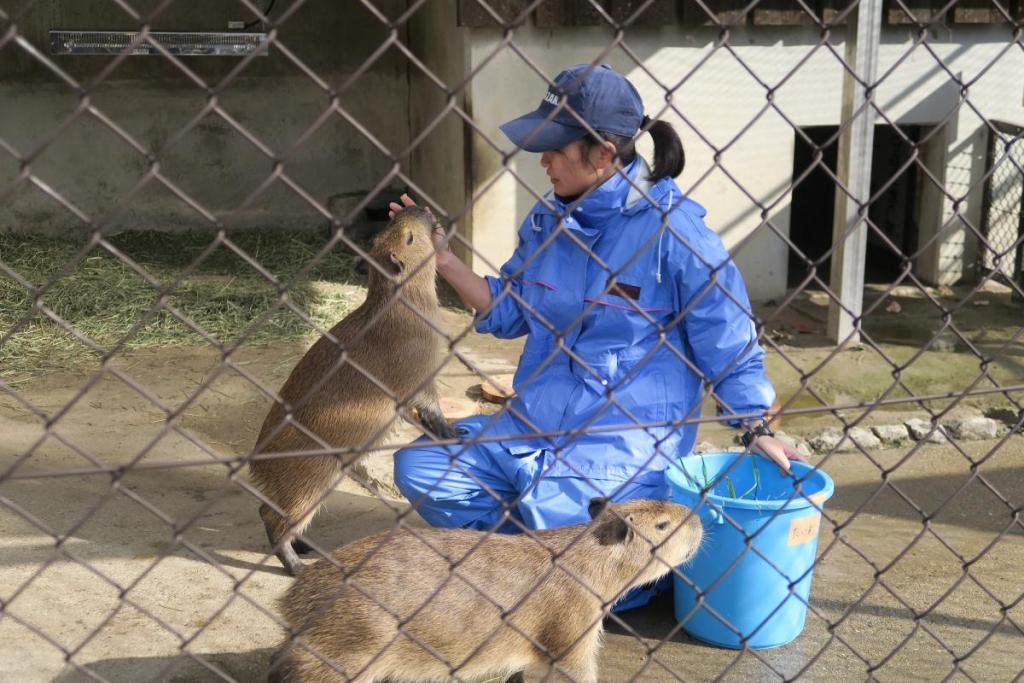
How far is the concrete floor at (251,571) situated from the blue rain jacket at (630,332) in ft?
1.79

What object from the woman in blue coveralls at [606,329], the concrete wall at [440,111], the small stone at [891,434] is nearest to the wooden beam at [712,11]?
the concrete wall at [440,111]

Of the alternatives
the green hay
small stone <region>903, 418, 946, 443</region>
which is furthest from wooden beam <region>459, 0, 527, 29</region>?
small stone <region>903, 418, 946, 443</region>

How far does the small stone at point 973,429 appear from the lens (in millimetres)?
4996

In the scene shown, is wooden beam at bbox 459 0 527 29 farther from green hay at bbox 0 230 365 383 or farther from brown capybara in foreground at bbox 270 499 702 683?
brown capybara in foreground at bbox 270 499 702 683

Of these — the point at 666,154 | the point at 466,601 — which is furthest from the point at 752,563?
the point at 666,154

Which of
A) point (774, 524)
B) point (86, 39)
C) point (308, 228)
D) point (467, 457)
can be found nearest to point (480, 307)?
point (467, 457)

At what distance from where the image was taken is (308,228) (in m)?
8.11

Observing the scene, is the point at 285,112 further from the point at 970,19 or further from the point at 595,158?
the point at 595,158

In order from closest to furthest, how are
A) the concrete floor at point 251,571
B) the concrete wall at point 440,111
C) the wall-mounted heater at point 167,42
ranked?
the concrete floor at point 251,571, the wall-mounted heater at point 167,42, the concrete wall at point 440,111

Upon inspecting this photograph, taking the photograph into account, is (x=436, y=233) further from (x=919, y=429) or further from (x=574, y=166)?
(x=919, y=429)

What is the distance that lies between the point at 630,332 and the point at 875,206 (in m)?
5.37

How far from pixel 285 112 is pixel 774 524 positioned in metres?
5.91

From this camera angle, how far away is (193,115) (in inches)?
314

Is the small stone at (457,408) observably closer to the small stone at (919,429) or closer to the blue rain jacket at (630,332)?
the blue rain jacket at (630,332)
